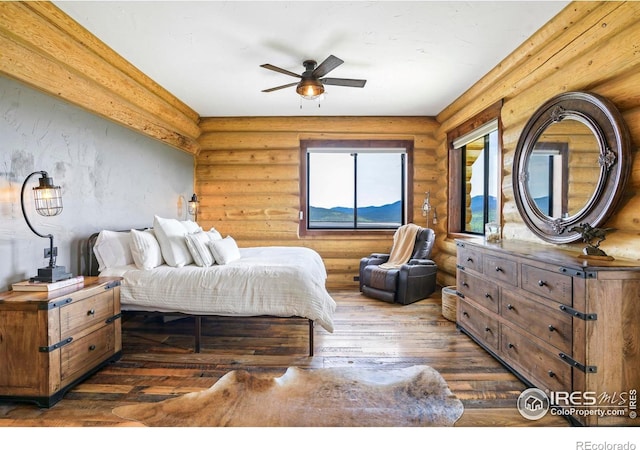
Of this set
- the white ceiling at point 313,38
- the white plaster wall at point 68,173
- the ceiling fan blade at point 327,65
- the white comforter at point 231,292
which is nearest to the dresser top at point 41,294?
the white plaster wall at point 68,173

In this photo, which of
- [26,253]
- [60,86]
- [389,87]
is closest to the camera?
[26,253]

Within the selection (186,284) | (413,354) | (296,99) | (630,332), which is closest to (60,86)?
(186,284)

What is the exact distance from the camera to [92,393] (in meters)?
2.27

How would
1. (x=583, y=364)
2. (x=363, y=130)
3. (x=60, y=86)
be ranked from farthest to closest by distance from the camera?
(x=363, y=130) → (x=60, y=86) → (x=583, y=364)

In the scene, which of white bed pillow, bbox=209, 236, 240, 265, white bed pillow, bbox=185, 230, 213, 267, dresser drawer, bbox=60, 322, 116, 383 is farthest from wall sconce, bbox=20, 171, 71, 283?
white bed pillow, bbox=209, 236, 240, 265

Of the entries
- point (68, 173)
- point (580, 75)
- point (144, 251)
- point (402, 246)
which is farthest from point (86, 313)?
point (580, 75)

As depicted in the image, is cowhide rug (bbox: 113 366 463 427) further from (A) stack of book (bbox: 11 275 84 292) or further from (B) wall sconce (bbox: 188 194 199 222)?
(B) wall sconce (bbox: 188 194 199 222)

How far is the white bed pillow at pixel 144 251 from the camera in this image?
3.14m

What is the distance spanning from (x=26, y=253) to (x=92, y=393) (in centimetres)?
124

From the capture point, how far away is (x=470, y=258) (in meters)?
3.20

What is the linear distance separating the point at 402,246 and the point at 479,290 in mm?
2105

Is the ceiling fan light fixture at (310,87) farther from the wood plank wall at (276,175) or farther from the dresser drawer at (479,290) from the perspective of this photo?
the dresser drawer at (479,290)

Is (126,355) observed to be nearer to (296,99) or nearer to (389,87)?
(296,99)

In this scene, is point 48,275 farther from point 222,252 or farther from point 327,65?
point 327,65
